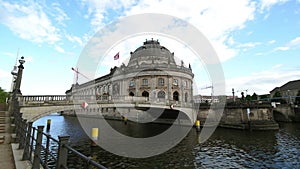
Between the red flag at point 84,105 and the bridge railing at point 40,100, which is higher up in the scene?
the bridge railing at point 40,100

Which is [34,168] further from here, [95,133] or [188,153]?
[95,133]

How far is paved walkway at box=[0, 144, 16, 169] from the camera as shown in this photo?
5.75m

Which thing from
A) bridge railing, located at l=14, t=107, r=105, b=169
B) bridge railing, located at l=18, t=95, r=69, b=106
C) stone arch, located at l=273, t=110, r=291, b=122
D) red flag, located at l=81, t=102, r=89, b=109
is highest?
bridge railing, located at l=18, t=95, r=69, b=106

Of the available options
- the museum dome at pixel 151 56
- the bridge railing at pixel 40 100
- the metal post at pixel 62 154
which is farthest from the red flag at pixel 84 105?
the museum dome at pixel 151 56

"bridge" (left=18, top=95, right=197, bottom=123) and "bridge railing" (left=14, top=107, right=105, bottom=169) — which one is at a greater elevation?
"bridge" (left=18, top=95, right=197, bottom=123)

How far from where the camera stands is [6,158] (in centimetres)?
647

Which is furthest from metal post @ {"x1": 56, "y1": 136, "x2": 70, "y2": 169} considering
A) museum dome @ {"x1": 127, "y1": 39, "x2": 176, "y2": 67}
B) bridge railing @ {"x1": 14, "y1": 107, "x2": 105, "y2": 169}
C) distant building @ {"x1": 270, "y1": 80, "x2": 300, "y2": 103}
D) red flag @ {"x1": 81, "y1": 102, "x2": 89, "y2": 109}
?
distant building @ {"x1": 270, "y1": 80, "x2": 300, "y2": 103}

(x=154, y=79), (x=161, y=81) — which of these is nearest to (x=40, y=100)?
(x=154, y=79)

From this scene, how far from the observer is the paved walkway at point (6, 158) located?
575cm

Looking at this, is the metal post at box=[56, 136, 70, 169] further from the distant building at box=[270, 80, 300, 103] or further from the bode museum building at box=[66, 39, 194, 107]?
the distant building at box=[270, 80, 300, 103]

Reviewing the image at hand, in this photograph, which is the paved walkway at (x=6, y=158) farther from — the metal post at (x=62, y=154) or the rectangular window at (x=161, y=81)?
the rectangular window at (x=161, y=81)

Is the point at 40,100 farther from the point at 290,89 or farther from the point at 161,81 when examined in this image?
the point at 290,89

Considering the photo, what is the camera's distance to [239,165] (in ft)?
40.0

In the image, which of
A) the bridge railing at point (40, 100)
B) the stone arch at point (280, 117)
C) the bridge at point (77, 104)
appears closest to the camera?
the bridge railing at point (40, 100)
